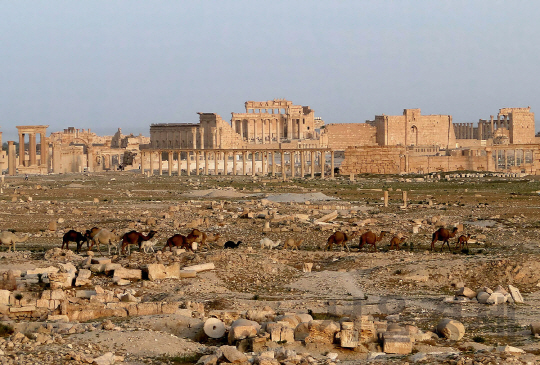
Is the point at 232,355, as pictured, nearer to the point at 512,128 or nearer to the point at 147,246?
the point at 147,246

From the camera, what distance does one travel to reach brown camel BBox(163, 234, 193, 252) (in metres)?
22.5

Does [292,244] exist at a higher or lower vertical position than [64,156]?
lower

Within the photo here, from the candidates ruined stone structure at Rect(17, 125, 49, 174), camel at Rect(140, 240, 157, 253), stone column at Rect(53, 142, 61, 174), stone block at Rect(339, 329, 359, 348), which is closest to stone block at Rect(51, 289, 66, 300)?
stone block at Rect(339, 329, 359, 348)

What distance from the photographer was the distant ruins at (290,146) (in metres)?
75.3

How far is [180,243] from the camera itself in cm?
2258

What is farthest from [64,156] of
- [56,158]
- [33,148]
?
[33,148]

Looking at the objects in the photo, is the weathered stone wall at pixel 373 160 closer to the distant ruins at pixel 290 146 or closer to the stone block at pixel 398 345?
the distant ruins at pixel 290 146

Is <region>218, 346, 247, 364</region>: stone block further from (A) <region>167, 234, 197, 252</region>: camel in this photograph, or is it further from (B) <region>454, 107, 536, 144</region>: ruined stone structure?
(B) <region>454, 107, 536, 144</region>: ruined stone structure

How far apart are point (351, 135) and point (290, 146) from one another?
6936 millimetres

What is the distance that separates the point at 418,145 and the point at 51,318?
82424 mm

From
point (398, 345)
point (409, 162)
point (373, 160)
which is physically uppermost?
point (373, 160)

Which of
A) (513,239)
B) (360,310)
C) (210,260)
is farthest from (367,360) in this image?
(513,239)

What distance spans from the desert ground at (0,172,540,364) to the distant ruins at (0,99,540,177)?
1564 inches

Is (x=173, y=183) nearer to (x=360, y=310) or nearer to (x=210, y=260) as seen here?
(x=210, y=260)
